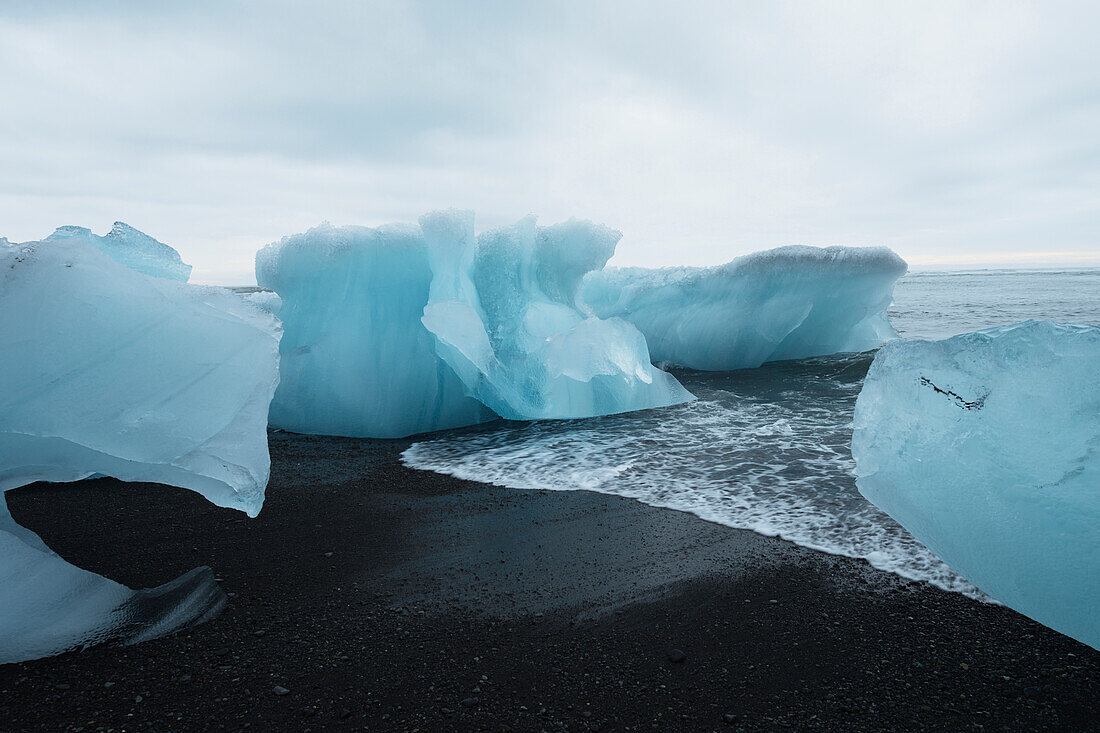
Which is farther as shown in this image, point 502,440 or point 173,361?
point 502,440

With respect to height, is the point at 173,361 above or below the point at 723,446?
above

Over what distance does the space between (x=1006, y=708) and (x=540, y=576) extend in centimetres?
157

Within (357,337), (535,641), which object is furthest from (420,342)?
(535,641)

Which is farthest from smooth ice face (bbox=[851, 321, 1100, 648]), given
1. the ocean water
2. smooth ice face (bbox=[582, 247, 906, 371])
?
smooth ice face (bbox=[582, 247, 906, 371])

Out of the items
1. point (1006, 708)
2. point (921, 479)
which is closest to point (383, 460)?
point (921, 479)

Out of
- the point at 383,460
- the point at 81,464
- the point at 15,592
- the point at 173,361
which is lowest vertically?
the point at 383,460

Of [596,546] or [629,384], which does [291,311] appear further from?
[596,546]

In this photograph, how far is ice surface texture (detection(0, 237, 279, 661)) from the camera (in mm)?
2189

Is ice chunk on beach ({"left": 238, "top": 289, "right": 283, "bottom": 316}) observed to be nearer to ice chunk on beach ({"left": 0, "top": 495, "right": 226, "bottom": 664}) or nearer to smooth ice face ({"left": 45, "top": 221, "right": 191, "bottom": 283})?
smooth ice face ({"left": 45, "top": 221, "right": 191, "bottom": 283})

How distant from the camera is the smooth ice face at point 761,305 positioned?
8.09 m

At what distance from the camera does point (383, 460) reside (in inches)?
185

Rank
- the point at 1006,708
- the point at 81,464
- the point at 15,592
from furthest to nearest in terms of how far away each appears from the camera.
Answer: the point at 81,464 → the point at 15,592 → the point at 1006,708

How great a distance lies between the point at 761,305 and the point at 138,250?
7.00m

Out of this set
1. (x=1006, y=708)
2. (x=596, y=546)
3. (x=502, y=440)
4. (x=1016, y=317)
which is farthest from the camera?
(x=1016, y=317)
